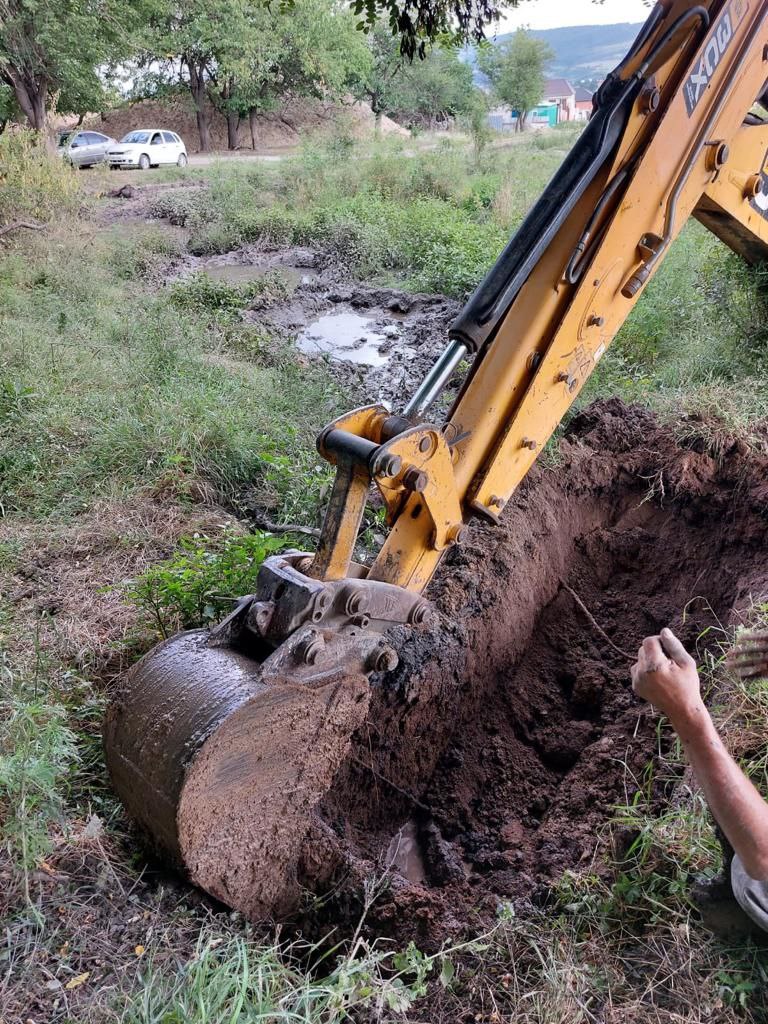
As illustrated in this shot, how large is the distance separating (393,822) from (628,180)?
107 inches

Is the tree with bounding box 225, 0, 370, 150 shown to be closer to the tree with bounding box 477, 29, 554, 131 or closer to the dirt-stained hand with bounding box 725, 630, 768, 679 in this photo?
the tree with bounding box 477, 29, 554, 131

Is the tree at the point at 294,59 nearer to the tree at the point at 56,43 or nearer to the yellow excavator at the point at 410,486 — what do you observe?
the tree at the point at 56,43

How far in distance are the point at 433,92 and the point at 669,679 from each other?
136 feet

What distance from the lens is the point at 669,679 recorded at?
191cm

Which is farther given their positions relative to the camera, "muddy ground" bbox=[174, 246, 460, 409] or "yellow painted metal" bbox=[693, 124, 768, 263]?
"muddy ground" bbox=[174, 246, 460, 409]

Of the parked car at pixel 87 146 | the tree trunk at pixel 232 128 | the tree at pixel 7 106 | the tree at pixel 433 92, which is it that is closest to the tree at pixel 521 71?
the tree at pixel 433 92

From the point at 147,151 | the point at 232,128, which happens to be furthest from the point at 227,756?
the point at 232,128

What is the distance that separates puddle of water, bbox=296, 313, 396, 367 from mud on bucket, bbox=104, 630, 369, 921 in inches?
234

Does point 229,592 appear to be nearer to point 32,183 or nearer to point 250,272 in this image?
point 250,272

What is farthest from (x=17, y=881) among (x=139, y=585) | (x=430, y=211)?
(x=430, y=211)

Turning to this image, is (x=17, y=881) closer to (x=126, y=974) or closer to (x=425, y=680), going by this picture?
(x=126, y=974)

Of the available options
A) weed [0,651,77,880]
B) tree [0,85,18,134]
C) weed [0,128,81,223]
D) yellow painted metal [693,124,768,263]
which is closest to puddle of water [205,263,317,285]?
weed [0,128,81,223]

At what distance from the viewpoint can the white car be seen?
73.8 ft

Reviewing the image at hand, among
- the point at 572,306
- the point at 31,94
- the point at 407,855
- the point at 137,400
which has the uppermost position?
the point at 31,94
